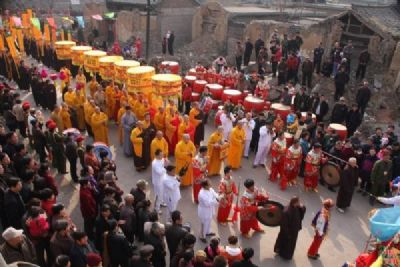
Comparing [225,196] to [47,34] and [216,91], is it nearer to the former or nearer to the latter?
[216,91]

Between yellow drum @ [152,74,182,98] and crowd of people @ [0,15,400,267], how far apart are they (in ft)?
1.97

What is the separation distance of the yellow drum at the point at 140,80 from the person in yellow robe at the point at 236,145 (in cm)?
315

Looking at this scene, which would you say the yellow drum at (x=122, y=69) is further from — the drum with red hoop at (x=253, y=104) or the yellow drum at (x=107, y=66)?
the drum with red hoop at (x=253, y=104)

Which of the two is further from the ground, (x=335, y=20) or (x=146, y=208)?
(x=335, y=20)

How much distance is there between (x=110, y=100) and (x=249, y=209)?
7.32 metres

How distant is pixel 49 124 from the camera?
9.36 meters

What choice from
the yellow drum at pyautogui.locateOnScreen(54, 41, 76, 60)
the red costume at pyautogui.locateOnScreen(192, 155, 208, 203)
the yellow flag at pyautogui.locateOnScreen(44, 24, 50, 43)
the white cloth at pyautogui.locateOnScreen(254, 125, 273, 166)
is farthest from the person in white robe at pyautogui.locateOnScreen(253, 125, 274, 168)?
the yellow flag at pyautogui.locateOnScreen(44, 24, 50, 43)

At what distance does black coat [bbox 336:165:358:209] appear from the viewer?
28.9 ft

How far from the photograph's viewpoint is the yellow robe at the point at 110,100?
42.5 feet

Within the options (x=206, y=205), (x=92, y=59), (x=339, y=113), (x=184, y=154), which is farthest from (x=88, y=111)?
(x=339, y=113)

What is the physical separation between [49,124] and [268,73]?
37.5ft

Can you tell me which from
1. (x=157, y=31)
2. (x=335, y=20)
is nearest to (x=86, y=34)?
(x=157, y=31)

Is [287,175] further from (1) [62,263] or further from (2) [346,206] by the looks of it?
(1) [62,263]

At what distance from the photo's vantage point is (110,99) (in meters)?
13.1
